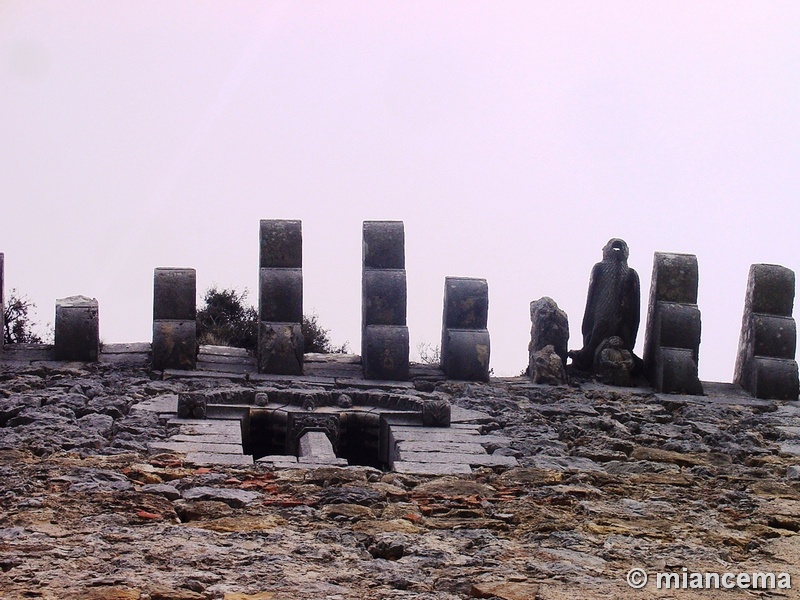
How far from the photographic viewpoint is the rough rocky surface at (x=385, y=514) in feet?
17.5

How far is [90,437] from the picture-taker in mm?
7844

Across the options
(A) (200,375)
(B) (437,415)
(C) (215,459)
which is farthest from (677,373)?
(C) (215,459)

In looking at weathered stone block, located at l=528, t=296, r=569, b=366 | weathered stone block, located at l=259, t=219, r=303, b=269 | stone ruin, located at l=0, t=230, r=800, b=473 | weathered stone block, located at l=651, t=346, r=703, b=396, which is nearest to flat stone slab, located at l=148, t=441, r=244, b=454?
stone ruin, located at l=0, t=230, r=800, b=473

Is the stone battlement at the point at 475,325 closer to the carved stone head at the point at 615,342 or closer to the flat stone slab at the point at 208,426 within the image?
the carved stone head at the point at 615,342

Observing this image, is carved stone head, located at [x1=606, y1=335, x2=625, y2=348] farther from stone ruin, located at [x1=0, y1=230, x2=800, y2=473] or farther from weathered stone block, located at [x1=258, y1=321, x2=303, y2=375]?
weathered stone block, located at [x1=258, y1=321, x2=303, y2=375]

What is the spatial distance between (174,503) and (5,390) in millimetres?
3152

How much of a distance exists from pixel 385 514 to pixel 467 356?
4.16 meters

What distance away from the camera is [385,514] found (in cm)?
647

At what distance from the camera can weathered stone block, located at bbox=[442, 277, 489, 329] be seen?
421 inches

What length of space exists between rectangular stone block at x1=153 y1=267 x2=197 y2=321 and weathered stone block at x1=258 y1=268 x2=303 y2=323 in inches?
19.1

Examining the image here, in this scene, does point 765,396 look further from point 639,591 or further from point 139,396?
point 639,591

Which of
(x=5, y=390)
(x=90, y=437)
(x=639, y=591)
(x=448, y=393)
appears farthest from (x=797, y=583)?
(x=5, y=390)

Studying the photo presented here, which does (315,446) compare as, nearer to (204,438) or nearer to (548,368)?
(204,438)

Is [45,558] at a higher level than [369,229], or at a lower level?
lower
